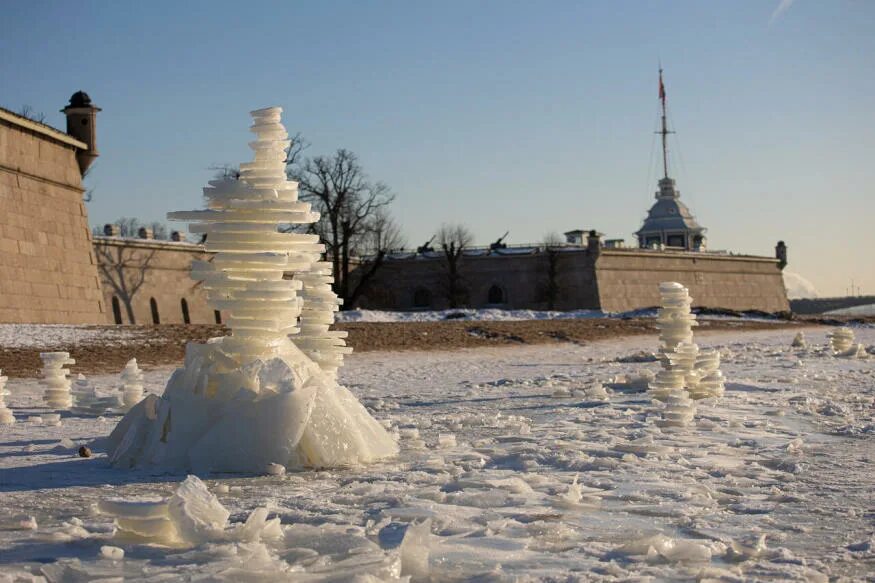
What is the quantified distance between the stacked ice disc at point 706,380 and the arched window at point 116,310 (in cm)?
3384

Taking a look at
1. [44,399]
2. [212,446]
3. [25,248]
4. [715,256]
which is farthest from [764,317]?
[212,446]

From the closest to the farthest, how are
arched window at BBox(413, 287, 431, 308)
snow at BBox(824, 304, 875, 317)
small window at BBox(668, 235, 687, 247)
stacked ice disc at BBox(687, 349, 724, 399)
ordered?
stacked ice disc at BBox(687, 349, 724, 399)
arched window at BBox(413, 287, 431, 308)
snow at BBox(824, 304, 875, 317)
small window at BBox(668, 235, 687, 247)

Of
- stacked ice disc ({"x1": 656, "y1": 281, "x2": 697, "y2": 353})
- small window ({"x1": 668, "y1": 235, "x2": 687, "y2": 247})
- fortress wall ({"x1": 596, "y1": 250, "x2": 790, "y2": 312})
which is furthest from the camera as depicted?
small window ({"x1": 668, "y1": 235, "x2": 687, "y2": 247})

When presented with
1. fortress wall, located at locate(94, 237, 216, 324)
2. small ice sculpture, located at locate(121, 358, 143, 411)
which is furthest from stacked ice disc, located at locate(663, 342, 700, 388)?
fortress wall, located at locate(94, 237, 216, 324)

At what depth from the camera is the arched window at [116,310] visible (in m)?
41.4

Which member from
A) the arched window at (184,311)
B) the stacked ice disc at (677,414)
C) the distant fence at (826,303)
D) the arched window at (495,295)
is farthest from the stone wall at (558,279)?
the stacked ice disc at (677,414)

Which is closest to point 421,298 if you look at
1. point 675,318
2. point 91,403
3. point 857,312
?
point 857,312

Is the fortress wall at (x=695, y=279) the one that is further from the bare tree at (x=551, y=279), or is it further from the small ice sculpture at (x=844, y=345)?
the small ice sculpture at (x=844, y=345)

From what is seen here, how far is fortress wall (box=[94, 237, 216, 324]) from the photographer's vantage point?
41312mm

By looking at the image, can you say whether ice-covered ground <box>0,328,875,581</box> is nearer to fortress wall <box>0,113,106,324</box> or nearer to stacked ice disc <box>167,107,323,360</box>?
stacked ice disc <box>167,107,323,360</box>

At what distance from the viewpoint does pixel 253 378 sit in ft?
23.4

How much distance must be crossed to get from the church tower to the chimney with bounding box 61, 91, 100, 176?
2532 inches

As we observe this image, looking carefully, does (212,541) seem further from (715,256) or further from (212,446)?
(715,256)

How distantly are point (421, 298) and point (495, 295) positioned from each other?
529 centimetres
